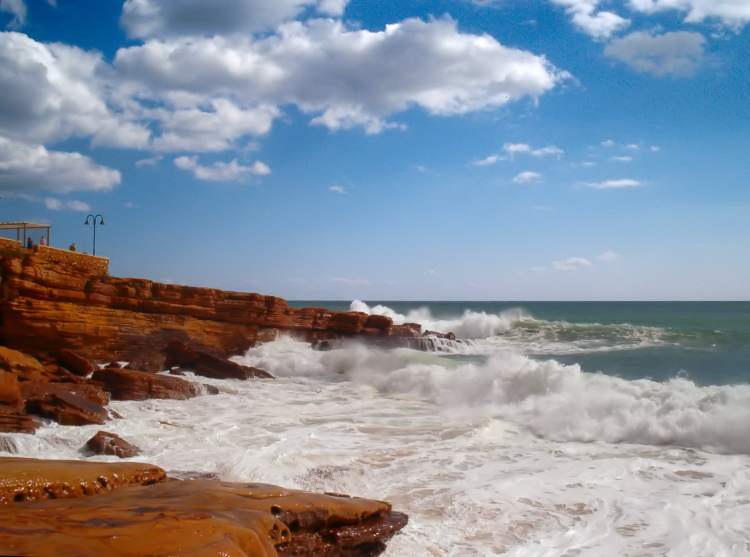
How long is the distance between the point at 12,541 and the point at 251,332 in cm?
1686

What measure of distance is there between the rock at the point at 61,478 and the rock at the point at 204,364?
10.9 metres

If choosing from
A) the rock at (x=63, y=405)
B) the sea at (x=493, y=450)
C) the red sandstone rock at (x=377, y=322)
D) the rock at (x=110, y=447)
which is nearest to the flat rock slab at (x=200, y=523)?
the sea at (x=493, y=450)

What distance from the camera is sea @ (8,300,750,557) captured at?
5488mm

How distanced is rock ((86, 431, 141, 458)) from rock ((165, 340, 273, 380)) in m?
7.94

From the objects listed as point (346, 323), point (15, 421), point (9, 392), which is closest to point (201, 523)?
point (15, 421)

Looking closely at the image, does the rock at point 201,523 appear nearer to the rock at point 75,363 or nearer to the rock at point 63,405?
the rock at point 63,405

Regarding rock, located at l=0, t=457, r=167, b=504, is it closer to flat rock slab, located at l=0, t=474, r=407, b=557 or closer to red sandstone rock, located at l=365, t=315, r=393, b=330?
flat rock slab, located at l=0, t=474, r=407, b=557

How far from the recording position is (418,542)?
16.5 ft

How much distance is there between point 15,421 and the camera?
8.18 m

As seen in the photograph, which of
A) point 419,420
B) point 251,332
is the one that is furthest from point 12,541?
point 251,332

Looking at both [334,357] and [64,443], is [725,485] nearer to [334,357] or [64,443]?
[64,443]

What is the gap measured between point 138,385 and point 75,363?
3.35m

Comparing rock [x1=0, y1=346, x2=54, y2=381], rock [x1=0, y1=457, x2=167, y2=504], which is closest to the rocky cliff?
rock [x1=0, y1=346, x2=54, y2=381]

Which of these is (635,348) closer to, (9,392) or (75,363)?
(75,363)
